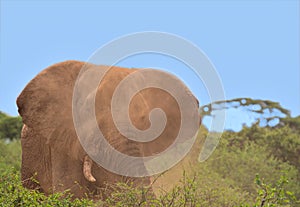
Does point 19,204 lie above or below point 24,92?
below

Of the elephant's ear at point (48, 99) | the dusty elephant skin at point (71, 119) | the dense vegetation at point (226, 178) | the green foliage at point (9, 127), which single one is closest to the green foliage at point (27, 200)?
the dense vegetation at point (226, 178)

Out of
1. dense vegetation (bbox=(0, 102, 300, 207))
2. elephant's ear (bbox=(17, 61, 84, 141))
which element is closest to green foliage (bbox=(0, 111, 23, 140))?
dense vegetation (bbox=(0, 102, 300, 207))

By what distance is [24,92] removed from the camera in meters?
9.57

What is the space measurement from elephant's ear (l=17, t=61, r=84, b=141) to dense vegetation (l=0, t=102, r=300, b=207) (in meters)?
0.89

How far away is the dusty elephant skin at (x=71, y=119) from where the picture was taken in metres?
8.53

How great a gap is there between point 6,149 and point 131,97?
12889 mm

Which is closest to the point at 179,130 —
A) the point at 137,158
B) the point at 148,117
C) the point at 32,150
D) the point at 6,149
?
the point at 148,117

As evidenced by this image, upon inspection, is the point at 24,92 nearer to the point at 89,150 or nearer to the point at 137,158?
the point at 89,150

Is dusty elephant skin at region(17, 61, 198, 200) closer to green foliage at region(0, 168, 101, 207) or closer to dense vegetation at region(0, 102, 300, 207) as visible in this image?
dense vegetation at region(0, 102, 300, 207)

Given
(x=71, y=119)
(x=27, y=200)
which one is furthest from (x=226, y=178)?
(x=27, y=200)

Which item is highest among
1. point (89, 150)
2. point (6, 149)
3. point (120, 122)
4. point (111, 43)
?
point (111, 43)

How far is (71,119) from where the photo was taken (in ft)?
30.2

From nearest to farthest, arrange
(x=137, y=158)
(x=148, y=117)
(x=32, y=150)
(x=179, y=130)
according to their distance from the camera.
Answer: (x=137, y=158)
(x=148, y=117)
(x=179, y=130)
(x=32, y=150)

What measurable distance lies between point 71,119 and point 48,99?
1.86 feet
